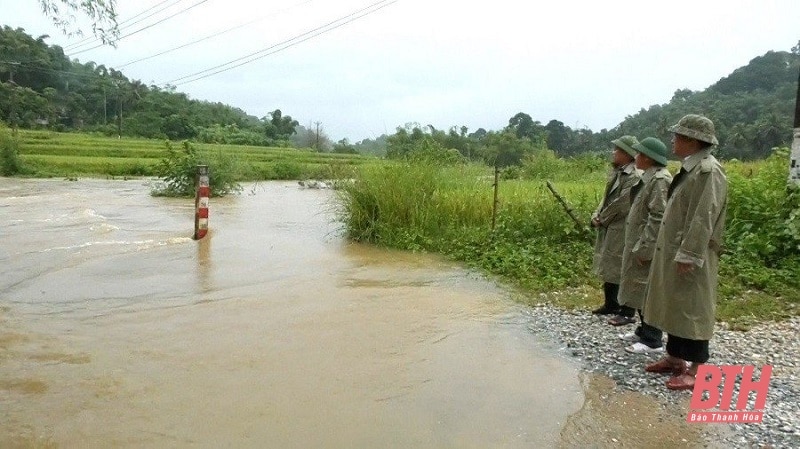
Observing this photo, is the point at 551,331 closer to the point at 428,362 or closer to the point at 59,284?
the point at 428,362

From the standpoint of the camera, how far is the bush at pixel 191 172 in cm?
1941

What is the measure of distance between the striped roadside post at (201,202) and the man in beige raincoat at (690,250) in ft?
24.8

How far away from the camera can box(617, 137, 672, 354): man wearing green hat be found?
4.74 m

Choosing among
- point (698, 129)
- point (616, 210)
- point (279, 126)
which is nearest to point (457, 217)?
point (616, 210)

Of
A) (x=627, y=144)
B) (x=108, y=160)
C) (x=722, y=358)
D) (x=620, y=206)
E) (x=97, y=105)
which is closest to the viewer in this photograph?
(x=722, y=358)

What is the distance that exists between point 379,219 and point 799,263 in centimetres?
603

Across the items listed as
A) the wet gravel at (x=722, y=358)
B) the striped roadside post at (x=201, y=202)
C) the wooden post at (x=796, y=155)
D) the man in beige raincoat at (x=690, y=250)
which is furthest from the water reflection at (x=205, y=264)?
the wooden post at (x=796, y=155)

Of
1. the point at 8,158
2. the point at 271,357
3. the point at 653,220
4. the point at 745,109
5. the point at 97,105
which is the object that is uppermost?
the point at 97,105

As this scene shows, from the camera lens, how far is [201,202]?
10.2 meters

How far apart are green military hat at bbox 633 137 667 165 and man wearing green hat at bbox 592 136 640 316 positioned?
47cm

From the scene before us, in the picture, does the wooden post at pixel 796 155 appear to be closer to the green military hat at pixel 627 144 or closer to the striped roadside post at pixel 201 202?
the green military hat at pixel 627 144

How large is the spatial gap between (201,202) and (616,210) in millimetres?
7077

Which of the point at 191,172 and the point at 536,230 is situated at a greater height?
the point at 191,172

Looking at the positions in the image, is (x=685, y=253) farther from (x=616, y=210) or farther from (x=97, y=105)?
(x=97, y=105)
